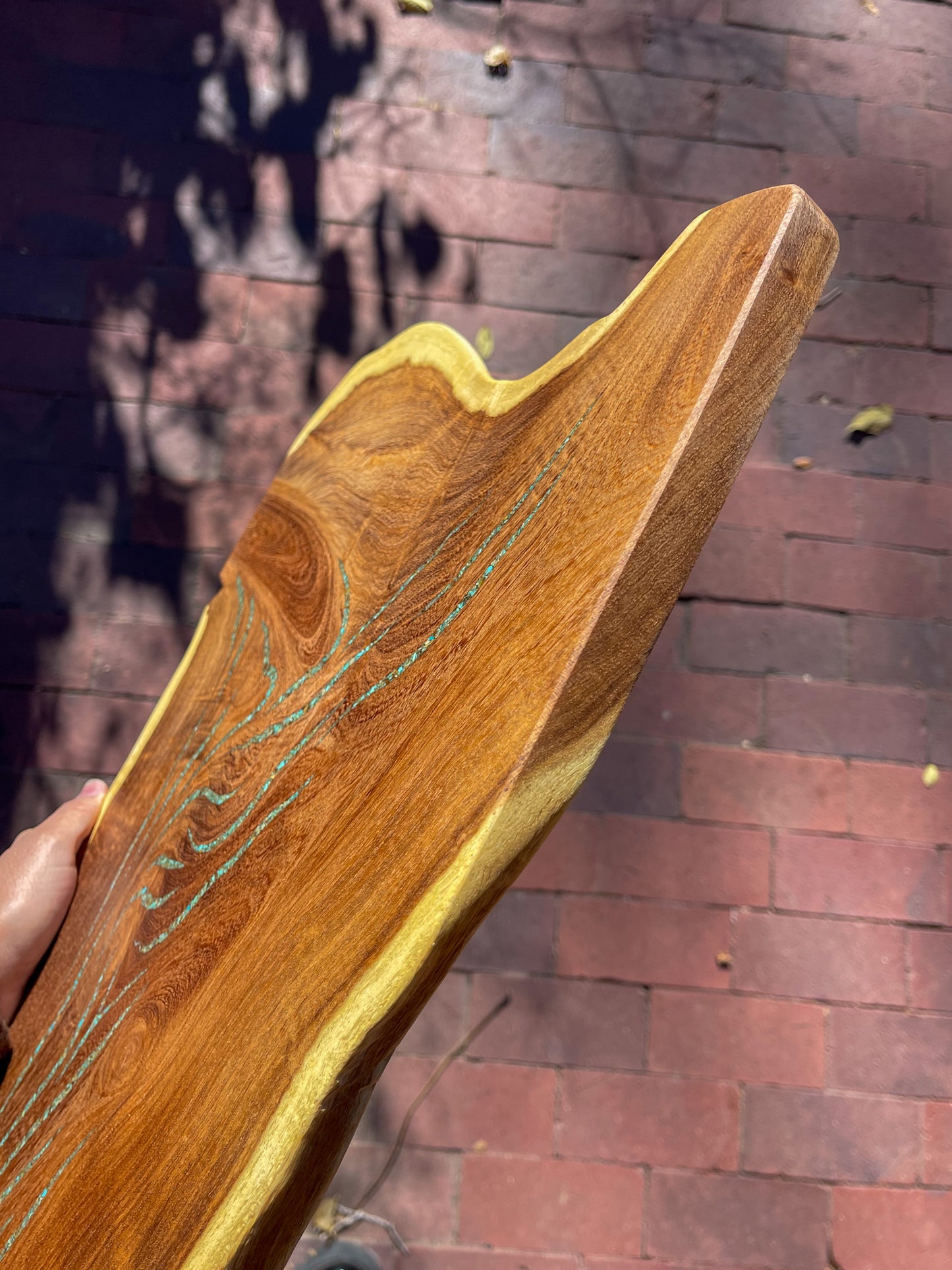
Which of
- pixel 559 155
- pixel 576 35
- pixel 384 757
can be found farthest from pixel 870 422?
pixel 384 757

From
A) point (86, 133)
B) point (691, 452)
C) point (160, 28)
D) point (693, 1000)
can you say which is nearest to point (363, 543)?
point (691, 452)

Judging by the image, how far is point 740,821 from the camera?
2.38 metres

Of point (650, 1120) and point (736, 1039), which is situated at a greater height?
point (736, 1039)

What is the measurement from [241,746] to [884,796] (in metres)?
2.12

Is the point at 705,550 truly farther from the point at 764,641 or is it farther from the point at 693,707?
the point at 693,707

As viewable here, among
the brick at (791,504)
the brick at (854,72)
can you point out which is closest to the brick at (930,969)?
the brick at (791,504)

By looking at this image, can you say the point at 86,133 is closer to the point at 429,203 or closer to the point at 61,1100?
the point at 429,203

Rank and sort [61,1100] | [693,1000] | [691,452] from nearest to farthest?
[691,452], [61,1100], [693,1000]

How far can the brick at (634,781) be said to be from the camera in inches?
93.7

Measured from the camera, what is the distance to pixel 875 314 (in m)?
2.62

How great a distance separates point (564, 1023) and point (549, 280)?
2044 mm

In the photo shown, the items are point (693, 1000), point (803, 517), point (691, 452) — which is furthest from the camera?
point (803, 517)

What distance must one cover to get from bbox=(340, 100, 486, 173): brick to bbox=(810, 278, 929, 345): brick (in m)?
1.11

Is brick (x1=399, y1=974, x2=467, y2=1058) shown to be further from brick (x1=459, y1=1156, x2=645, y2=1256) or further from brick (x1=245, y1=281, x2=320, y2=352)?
brick (x1=245, y1=281, x2=320, y2=352)
